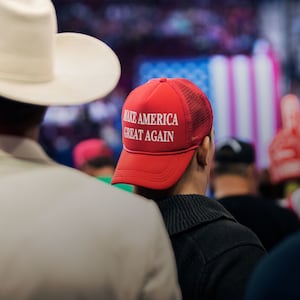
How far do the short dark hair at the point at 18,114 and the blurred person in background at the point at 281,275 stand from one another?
52 centimetres

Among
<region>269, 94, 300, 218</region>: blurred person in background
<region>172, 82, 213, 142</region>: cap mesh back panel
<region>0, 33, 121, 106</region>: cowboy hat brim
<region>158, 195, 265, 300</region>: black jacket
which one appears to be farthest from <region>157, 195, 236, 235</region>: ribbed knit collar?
<region>269, 94, 300, 218</region>: blurred person in background

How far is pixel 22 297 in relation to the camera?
1293 mm

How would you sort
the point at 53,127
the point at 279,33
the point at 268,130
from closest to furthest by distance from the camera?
the point at 268,130 < the point at 53,127 < the point at 279,33

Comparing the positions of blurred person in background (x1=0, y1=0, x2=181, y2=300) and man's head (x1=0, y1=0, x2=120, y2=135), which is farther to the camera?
man's head (x1=0, y1=0, x2=120, y2=135)

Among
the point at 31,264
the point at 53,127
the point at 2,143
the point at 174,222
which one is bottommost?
the point at 53,127

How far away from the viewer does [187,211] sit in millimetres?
1762

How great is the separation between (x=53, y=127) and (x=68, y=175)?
9.72 m

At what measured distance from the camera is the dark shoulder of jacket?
5.47 feet

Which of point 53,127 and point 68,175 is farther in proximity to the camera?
point 53,127

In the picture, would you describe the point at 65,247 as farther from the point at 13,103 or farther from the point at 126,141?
the point at 126,141

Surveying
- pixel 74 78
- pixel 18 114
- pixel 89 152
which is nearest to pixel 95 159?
pixel 89 152

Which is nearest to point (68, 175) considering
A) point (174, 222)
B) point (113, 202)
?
point (113, 202)

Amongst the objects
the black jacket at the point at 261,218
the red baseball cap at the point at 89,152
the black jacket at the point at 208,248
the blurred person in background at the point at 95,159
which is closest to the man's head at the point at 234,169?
the black jacket at the point at 261,218

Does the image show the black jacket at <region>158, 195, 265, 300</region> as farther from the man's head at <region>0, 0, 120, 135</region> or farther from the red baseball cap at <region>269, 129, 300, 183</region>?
the red baseball cap at <region>269, 129, 300, 183</region>
